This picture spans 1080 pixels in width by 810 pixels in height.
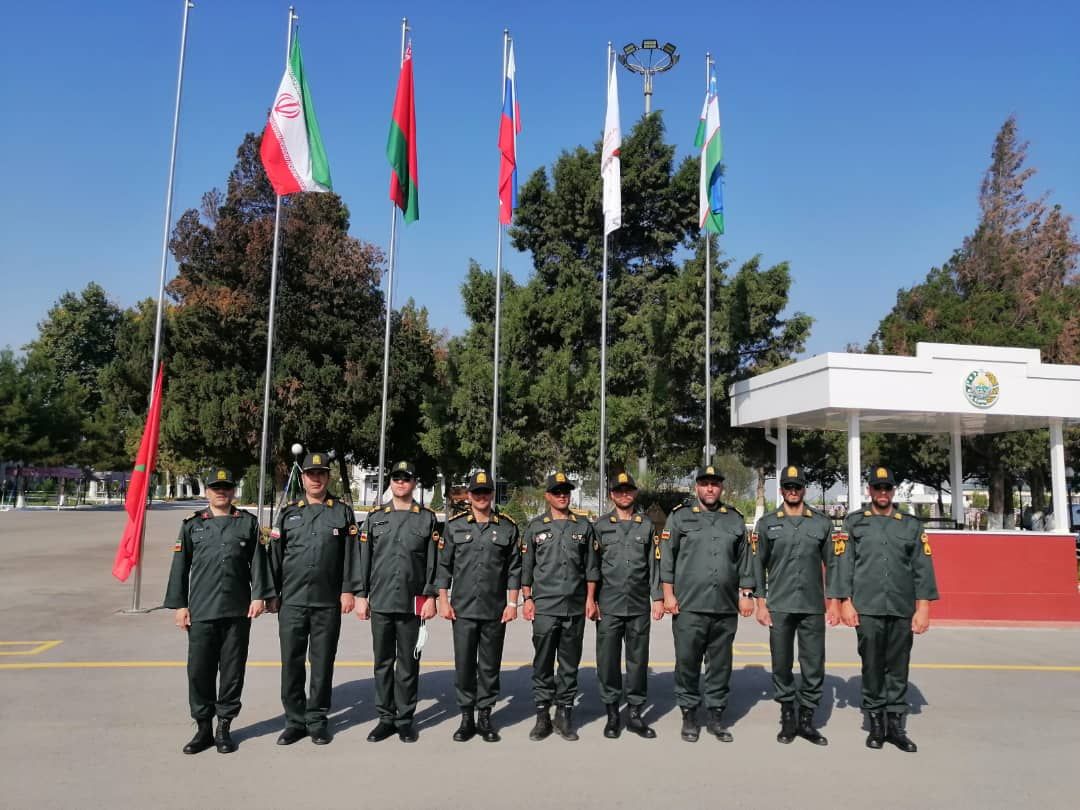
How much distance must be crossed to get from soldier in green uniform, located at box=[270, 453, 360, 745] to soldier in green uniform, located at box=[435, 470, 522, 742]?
0.69m

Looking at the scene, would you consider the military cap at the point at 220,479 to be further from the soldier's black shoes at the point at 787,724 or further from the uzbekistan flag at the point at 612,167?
the uzbekistan flag at the point at 612,167

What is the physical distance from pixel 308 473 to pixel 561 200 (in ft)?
66.2

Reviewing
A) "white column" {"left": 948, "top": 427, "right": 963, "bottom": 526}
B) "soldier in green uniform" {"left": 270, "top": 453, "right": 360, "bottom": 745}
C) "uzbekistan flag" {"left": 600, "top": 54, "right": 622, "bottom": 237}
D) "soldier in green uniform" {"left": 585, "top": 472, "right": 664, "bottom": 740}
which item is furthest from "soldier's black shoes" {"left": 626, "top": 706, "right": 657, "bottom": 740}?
"white column" {"left": 948, "top": 427, "right": 963, "bottom": 526}

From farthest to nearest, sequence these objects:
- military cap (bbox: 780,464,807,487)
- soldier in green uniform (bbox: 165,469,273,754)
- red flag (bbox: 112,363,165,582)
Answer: red flag (bbox: 112,363,165,582)
military cap (bbox: 780,464,807,487)
soldier in green uniform (bbox: 165,469,273,754)

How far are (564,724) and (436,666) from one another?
253 centimetres

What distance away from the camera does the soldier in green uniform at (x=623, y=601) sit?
18.8 feet

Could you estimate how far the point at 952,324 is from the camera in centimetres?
2967

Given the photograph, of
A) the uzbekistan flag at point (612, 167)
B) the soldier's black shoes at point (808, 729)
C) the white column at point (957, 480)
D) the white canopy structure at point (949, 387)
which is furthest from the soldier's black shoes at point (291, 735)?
the white column at point (957, 480)

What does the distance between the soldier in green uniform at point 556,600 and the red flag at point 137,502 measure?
5827 millimetres

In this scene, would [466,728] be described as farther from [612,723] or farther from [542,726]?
[612,723]

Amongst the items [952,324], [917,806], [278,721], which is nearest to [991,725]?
[917,806]

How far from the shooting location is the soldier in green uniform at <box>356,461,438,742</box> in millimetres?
5496

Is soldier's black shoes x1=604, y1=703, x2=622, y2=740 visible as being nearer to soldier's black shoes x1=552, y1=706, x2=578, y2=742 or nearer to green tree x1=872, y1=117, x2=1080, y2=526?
soldier's black shoes x1=552, y1=706, x2=578, y2=742

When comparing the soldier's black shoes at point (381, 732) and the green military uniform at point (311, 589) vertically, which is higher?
the green military uniform at point (311, 589)
